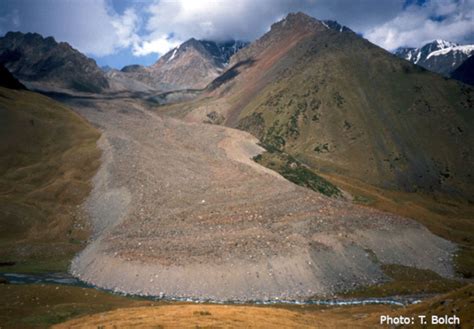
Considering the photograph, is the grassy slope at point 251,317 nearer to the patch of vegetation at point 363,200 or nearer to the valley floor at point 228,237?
the valley floor at point 228,237

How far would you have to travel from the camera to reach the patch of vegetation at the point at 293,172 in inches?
5429

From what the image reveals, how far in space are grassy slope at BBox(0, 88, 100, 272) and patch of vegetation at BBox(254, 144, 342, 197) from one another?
55.1m

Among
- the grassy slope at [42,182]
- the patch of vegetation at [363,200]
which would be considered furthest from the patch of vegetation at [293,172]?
the grassy slope at [42,182]

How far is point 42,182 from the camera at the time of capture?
110 meters

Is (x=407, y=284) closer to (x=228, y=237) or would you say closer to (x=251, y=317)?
(x=228, y=237)

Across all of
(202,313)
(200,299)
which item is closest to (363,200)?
(200,299)

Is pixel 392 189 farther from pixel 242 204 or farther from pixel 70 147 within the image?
pixel 70 147

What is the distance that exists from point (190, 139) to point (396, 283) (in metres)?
79.7

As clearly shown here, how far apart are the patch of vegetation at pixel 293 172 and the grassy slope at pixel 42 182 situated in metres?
55.1

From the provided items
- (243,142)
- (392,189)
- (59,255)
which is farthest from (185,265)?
(392,189)

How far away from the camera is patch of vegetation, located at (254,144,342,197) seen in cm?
13789

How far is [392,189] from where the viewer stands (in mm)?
192375

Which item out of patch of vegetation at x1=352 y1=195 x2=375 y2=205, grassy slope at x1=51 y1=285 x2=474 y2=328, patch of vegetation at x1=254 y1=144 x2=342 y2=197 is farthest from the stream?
patch of vegetation at x1=352 y1=195 x2=375 y2=205

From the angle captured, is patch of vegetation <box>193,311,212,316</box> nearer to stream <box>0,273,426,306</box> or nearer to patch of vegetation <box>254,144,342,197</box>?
stream <box>0,273,426,306</box>
